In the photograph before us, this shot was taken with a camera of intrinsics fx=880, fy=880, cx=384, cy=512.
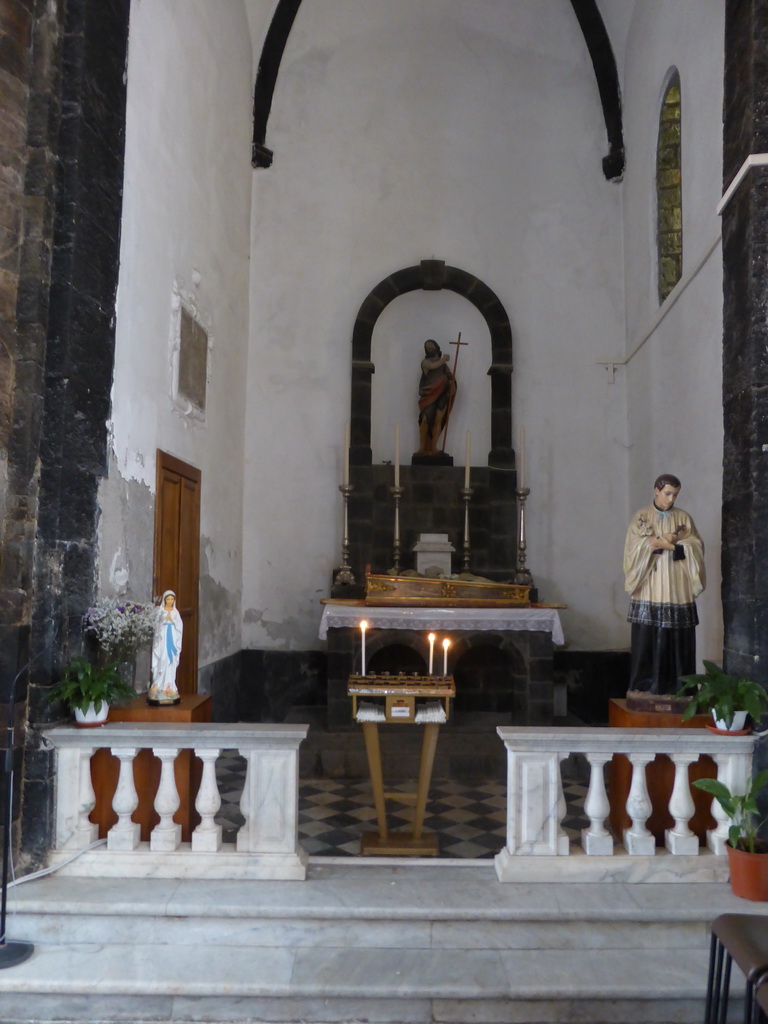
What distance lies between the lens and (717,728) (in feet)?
15.9

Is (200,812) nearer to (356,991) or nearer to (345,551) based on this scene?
(356,991)

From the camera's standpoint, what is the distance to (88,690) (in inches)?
182

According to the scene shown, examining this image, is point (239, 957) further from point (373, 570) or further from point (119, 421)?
point (373, 570)

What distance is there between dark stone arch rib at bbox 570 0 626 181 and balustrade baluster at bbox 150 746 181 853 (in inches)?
344

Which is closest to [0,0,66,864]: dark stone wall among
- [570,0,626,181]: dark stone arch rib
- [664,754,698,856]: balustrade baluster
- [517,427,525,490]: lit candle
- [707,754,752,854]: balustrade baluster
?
[664,754,698,856]: balustrade baluster

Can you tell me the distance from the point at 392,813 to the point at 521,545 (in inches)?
151

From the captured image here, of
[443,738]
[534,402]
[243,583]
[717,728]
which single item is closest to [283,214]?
[534,402]

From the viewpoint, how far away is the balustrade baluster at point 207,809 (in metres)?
4.53

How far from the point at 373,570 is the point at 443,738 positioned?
8.00 feet

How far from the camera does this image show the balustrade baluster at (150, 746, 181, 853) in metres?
4.54

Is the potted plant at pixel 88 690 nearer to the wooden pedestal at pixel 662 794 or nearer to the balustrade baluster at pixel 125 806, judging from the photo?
the balustrade baluster at pixel 125 806

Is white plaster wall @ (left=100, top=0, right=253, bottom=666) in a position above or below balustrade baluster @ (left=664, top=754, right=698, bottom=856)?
above

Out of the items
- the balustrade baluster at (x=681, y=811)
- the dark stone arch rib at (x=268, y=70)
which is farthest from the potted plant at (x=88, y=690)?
the dark stone arch rib at (x=268, y=70)

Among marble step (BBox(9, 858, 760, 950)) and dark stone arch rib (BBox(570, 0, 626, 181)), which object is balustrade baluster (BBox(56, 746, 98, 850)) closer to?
marble step (BBox(9, 858, 760, 950))
